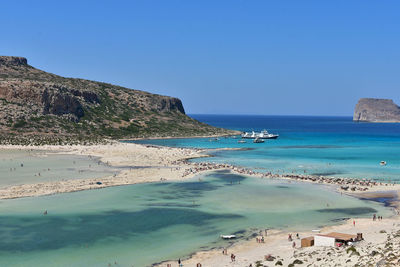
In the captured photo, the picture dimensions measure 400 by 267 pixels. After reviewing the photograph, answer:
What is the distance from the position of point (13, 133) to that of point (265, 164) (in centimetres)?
7517

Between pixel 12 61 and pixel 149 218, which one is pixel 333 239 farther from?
pixel 12 61

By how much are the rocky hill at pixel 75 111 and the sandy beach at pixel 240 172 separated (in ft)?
87.6

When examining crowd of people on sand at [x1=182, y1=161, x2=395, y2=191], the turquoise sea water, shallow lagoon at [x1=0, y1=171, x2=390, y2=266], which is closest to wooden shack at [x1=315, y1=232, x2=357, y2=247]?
the turquoise sea water

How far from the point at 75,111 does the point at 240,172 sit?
92292mm

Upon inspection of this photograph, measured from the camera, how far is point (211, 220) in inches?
1518

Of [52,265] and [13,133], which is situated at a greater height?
[13,133]

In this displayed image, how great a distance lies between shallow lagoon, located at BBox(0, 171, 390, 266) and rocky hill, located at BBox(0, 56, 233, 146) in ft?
228

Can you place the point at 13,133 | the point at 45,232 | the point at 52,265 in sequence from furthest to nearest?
the point at 13,133, the point at 45,232, the point at 52,265

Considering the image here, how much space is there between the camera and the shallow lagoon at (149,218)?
1191 inches

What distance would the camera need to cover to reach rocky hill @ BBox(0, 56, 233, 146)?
122 m

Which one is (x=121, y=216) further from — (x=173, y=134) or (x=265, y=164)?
(x=173, y=134)

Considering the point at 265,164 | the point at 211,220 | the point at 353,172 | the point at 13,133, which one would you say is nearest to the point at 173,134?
the point at 13,133

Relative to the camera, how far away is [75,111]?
5655 inches

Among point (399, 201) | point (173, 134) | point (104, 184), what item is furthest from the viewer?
point (173, 134)
